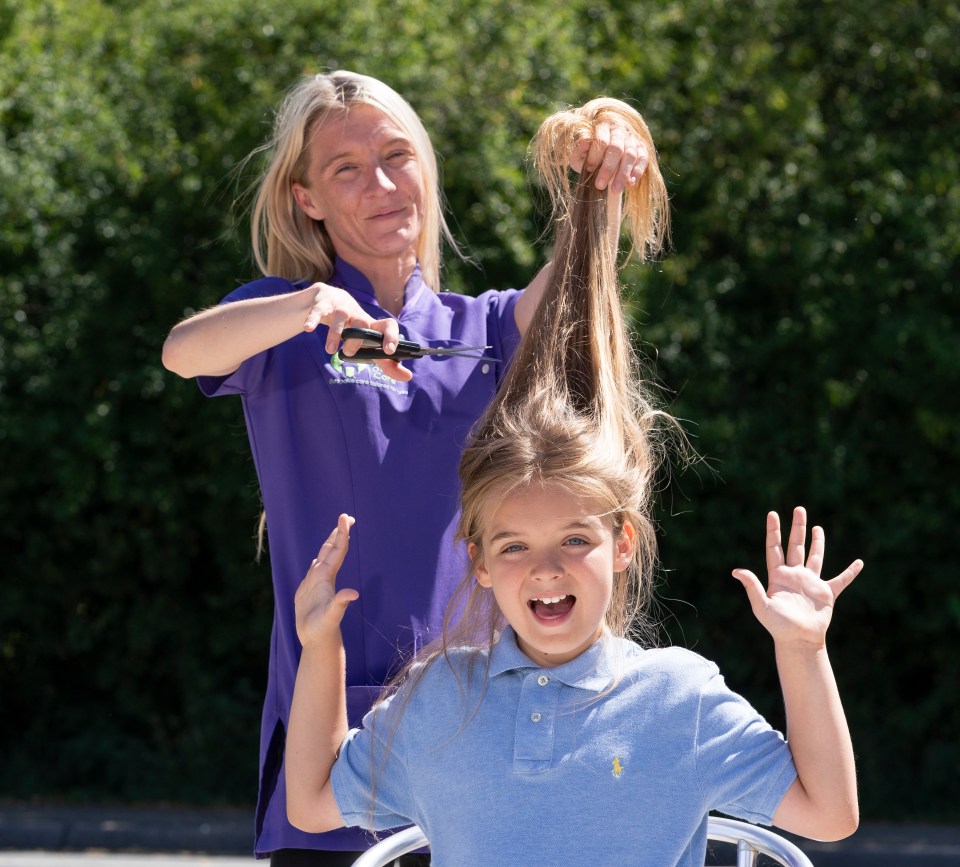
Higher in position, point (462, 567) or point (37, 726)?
point (462, 567)

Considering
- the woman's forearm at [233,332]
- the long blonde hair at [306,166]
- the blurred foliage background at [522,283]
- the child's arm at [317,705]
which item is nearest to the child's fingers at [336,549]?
the child's arm at [317,705]

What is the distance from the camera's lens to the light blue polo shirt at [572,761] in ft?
5.70

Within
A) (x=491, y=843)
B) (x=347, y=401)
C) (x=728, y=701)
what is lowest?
(x=491, y=843)

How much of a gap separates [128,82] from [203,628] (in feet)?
8.81

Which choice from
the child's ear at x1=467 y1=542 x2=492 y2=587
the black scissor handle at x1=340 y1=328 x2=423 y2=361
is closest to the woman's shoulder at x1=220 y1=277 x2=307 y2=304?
the black scissor handle at x1=340 y1=328 x2=423 y2=361

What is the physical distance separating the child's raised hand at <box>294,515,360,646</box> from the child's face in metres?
0.21

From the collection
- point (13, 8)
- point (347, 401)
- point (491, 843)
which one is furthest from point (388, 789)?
point (13, 8)

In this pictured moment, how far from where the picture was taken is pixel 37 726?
6891 mm

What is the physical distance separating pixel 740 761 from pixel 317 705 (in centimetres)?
58

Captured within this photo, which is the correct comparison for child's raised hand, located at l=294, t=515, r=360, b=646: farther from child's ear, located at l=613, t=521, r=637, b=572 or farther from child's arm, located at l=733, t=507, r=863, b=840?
child's arm, located at l=733, t=507, r=863, b=840

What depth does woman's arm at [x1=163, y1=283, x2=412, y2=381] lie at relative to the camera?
76.8 inches

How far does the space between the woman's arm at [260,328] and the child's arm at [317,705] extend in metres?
0.29

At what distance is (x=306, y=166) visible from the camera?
237cm

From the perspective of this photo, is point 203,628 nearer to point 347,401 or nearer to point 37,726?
point 37,726
